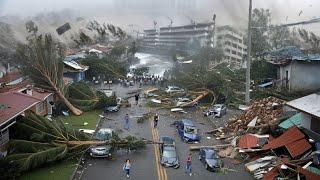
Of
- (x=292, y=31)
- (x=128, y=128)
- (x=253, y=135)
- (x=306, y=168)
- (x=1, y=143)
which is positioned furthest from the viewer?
(x=292, y=31)

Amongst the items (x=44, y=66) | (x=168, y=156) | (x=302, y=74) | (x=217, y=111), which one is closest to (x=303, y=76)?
(x=302, y=74)

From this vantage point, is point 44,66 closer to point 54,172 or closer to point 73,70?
point 54,172

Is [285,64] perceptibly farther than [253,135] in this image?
Yes

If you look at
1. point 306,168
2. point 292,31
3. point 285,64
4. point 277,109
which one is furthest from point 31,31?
point 306,168

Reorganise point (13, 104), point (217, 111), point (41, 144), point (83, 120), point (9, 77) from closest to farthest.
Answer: point (41, 144) → point (13, 104) → point (83, 120) → point (217, 111) → point (9, 77)

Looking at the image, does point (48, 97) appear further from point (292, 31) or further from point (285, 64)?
point (292, 31)

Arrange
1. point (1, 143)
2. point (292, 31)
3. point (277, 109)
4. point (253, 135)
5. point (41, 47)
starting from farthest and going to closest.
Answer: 1. point (292, 31)
2. point (41, 47)
3. point (277, 109)
4. point (253, 135)
5. point (1, 143)

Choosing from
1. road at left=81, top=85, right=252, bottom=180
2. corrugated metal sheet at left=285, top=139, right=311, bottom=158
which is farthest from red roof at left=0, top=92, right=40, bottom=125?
corrugated metal sheet at left=285, top=139, right=311, bottom=158
